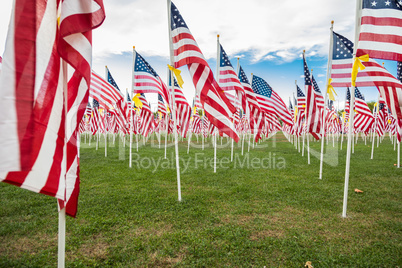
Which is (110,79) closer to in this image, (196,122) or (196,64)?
(196,64)

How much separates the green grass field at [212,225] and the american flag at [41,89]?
203cm

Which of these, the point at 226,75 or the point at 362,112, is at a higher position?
the point at 226,75

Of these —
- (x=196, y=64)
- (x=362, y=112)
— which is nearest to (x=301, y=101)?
(x=362, y=112)

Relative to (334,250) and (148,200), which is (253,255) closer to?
(334,250)

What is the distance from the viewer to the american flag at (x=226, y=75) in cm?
956

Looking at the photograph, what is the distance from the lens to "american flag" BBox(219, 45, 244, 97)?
9.56 meters

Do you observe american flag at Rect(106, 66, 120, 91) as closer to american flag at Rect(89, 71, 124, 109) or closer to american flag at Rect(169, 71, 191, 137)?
american flag at Rect(89, 71, 124, 109)

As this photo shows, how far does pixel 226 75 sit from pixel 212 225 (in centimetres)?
660

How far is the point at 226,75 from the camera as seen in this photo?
9688 mm

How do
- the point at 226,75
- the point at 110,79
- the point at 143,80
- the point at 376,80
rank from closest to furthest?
the point at 376,80, the point at 143,80, the point at 226,75, the point at 110,79

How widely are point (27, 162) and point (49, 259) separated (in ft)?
8.60

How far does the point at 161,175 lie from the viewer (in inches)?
394

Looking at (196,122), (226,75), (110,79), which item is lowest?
(196,122)

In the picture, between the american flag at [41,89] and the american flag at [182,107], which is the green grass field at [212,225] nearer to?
the american flag at [41,89]
